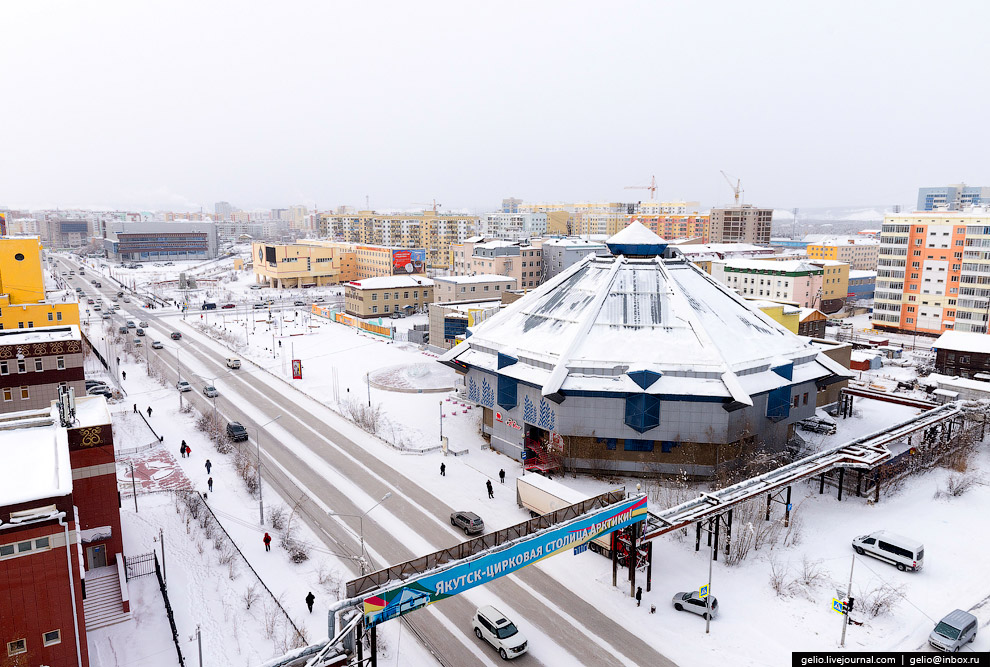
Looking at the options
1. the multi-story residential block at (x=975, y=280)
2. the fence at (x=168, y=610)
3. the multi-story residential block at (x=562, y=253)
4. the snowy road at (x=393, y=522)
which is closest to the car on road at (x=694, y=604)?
the snowy road at (x=393, y=522)

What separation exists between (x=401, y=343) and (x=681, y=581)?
230 ft

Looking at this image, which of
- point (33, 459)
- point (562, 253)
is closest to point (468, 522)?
point (33, 459)

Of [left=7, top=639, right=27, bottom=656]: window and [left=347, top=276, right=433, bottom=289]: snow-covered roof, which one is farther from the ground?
[left=347, top=276, right=433, bottom=289]: snow-covered roof

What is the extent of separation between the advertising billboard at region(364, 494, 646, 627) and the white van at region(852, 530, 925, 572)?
586 inches

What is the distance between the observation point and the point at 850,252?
178 m

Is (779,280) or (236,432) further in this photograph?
(779,280)

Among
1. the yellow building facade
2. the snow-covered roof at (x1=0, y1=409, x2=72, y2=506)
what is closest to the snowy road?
the snow-covered roof at (x1=0, y1=409, x2=72, y2=506)

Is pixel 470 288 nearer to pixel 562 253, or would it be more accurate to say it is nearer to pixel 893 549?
pixel 562 253

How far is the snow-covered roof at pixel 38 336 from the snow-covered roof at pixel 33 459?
20128mm

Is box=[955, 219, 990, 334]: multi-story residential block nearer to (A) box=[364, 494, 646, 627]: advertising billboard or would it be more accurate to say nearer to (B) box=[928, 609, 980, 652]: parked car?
(B) box=[928, 609, 980, 652]: parked car

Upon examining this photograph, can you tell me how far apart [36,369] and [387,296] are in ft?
245

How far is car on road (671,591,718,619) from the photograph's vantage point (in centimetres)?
3056

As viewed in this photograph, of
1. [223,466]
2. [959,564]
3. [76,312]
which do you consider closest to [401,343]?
[76,312]

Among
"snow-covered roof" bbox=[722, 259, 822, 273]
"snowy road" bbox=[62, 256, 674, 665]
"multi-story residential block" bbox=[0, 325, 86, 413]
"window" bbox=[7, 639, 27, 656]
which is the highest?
"snow-covered roof" bbox=[722, 259, 822, 273]
